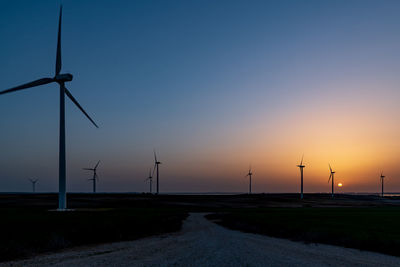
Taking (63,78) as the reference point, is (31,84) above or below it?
below

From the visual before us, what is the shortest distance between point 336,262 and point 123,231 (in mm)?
25309

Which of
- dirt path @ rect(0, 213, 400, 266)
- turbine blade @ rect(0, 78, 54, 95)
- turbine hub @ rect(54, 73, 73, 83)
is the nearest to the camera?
dirt path @ rect(0, 213, 400, 266)

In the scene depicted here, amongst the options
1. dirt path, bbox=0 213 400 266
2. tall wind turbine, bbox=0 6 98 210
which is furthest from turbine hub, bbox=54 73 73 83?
dirt path, bbox=0 213 400 266

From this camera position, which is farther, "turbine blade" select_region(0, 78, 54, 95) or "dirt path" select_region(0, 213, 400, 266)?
"turbine blade" select_region(0, 78, 54, 95)

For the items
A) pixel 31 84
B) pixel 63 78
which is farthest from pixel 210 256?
pixel 63 78

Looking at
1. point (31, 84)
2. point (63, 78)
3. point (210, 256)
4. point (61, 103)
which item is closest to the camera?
point (210, 256)

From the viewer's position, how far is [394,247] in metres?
30.6

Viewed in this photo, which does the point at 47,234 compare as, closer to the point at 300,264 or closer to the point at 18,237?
the point at 18,237

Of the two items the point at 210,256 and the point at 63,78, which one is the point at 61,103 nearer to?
the point at 63,78

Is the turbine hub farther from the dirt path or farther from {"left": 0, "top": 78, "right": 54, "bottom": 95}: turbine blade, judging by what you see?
the dirt path

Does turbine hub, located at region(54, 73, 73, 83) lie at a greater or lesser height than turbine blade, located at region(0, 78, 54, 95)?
greater

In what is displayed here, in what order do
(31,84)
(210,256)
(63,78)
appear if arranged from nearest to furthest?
(210,256), (31,84), (63,78)

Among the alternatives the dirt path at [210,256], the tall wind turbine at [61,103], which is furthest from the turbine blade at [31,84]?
the dirt path at [210,256]

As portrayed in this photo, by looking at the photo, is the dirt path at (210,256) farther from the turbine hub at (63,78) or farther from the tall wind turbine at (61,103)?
the turbine hub at (63,78)
